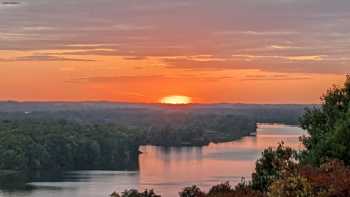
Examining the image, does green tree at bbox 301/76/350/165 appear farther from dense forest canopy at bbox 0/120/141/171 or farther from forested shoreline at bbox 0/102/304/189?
dense forest canopy at bbox 0/120/141/171

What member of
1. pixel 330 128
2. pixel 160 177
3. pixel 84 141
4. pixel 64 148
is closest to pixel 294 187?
pixel 330 128

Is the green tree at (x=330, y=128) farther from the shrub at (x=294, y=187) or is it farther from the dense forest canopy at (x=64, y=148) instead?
the dense forest canopy at (x=64, y=148)

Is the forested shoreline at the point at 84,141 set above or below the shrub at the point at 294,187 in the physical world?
above

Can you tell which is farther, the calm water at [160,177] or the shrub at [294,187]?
the calm water at [160,177]

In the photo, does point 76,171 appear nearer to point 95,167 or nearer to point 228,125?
point 95,167

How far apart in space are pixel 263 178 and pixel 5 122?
7631cm

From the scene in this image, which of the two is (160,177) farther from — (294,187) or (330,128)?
(294,187)

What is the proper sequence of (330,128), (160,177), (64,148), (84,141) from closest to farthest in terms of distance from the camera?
(330,128) < (160,177) < (64,148) < (84,141)

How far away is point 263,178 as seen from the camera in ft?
45.5

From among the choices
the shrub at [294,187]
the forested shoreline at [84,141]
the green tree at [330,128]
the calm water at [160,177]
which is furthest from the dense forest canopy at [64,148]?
the shrub at [294,187]

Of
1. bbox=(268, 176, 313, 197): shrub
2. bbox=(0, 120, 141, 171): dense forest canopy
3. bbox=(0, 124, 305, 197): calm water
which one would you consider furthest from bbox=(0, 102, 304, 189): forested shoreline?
bbox=(268, 176, 313, 197): shrub

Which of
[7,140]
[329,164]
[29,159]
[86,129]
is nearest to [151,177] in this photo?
[29,159]

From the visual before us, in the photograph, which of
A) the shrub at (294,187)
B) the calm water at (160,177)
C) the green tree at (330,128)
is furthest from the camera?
the calm water at (160,177)

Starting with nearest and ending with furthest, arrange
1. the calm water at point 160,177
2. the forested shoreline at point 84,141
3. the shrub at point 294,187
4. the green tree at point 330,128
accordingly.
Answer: the shrub at point 294,187
the green tree at point 330,128
the calm water at point 160,177
the forested shoreline at point 84,141
